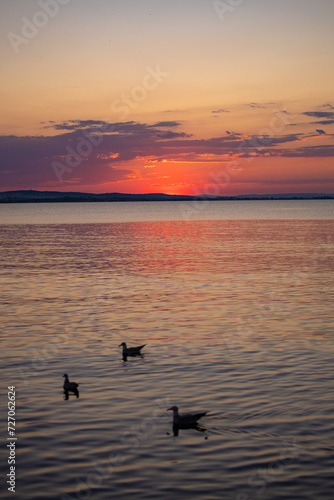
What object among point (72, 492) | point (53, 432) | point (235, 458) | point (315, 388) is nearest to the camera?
point (72, 492)

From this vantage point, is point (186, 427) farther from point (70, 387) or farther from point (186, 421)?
point (70, 387)

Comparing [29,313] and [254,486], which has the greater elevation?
[29,313]

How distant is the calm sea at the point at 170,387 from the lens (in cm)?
1259

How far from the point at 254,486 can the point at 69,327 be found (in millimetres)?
16095

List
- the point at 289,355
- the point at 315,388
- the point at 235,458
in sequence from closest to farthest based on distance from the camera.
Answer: the point at 235,458 → the point at 315,388 → the point at 289,355

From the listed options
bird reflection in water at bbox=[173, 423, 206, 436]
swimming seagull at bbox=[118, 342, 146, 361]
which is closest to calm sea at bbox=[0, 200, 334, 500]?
bird reflection in water at bbox=[173, 423, 206, 436]

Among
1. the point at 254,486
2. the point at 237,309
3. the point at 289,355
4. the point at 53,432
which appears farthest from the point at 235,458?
the point at 237,309

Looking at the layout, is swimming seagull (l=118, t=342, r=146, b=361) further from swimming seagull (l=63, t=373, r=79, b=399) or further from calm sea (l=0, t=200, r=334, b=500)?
swimming seagull (l=63, t=373, r=79, b=399)

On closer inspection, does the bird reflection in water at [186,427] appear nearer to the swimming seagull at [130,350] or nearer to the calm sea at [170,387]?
the calm sea at [170,387]

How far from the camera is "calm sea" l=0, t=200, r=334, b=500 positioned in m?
12.6

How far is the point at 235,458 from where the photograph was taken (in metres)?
13.3

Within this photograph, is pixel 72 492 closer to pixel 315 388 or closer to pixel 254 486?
pixel 254 486

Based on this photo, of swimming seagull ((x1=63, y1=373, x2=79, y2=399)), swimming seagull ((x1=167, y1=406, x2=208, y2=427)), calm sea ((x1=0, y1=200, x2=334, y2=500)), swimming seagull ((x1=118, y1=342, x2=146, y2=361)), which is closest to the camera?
calm sea ((x1=0, y1=200, x2=334, y2=500))

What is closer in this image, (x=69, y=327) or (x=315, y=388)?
(x=315, y=388)
